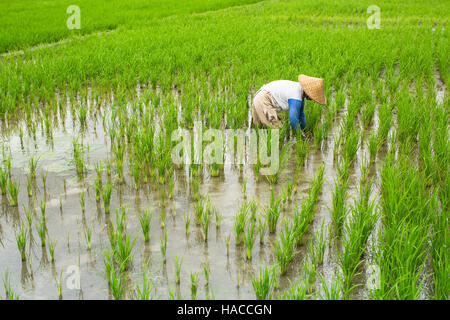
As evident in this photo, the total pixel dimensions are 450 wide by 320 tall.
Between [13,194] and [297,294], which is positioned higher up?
[13,194]

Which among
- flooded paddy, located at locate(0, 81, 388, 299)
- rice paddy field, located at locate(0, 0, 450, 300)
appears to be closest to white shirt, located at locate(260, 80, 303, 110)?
rice paddy field, located at locate(0, 0, 450, 300)

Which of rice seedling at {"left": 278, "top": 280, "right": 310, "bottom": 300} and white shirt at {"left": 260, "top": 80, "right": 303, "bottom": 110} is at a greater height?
white shirt at {"left": 260, "top": 80, "right": 303, "bottom": 110}

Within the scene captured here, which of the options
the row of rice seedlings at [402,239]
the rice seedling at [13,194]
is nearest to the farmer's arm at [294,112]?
the row of rice seedlings at [402,239]

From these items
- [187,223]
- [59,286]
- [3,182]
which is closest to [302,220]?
[187,223]

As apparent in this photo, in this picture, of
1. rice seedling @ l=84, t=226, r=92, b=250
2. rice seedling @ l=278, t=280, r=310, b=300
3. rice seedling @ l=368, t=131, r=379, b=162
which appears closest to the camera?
rice seedling @ l=278, t=280, r=310, b=300

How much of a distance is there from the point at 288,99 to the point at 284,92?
0.53ft

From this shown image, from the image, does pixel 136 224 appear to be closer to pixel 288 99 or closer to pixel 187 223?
pixel 187 223

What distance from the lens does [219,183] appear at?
3.17m

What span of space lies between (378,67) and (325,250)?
14.4 feet

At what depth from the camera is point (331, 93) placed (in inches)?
210

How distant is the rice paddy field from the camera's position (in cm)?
208

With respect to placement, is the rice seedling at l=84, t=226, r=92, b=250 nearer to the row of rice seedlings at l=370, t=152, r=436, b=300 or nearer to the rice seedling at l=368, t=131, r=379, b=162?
the row of rice seedlings at l=370, t=152, r=436, b=300
